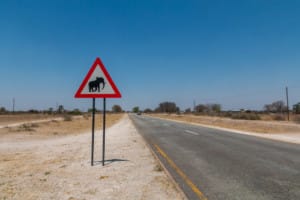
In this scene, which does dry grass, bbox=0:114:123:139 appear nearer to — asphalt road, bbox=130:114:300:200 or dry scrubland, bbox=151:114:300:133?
asphalt road, bbox=130:114:300:200

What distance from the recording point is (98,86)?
19.1 feet

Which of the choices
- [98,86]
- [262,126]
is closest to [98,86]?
[98,86]

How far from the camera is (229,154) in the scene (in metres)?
7.55

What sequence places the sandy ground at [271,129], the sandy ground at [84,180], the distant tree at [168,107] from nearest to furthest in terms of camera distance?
the sandy ground at [84,180] → the sandy ground at [271,129] → the distant tree at [168,107]

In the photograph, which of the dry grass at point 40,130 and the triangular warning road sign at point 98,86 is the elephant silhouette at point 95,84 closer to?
the triangular warning road sign at point 98,86

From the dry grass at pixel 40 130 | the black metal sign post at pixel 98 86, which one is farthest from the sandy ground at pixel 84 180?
the dry grass at pixel 40 130

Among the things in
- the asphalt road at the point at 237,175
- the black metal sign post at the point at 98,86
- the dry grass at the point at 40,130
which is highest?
the black metal sign post at the point at 98,86

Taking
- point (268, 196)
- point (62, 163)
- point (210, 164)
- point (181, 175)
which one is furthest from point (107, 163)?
point (268, 196)

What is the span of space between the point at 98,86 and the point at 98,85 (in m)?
0.03

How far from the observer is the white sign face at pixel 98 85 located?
5.77 meters

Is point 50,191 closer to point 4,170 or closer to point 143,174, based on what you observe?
point 143,174

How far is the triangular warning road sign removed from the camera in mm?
5762

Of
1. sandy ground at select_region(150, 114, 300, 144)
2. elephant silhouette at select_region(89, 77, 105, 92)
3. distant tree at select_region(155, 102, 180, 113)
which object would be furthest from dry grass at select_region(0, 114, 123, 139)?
distant tree at select_region(155, 102, 180, 113)

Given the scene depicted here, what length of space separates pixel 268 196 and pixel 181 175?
6.20ft
